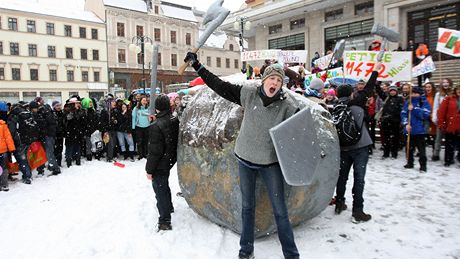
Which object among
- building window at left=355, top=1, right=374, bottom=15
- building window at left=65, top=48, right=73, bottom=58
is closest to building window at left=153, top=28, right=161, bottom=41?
building window at left=65, top=48, right=73, bottom=58

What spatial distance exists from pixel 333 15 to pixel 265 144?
1966 centimetres

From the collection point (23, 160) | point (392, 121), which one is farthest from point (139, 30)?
point (392, 121)

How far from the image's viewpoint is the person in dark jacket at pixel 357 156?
4.16 m

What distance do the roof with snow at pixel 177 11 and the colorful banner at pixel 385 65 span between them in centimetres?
4072

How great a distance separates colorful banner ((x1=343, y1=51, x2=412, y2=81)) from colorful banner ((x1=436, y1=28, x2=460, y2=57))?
2.36ft

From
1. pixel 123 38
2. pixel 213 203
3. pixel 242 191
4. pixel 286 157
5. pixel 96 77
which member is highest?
pixel 123 38

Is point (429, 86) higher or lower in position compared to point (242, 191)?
higher

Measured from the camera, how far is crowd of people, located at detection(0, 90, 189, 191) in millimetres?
6906

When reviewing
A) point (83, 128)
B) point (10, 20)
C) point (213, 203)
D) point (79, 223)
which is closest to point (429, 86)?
point (213, 203)

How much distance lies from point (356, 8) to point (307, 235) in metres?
18.5

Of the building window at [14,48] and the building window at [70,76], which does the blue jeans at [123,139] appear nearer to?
the building window at [70,76]

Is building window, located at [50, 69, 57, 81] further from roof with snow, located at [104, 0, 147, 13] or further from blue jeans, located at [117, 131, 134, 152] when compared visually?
blue jeans, located at [117, 131, 134, 152]

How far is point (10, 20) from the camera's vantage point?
35.1 meters

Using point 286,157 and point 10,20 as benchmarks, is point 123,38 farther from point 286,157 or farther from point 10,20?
point 286,157
